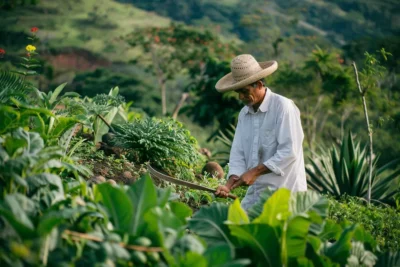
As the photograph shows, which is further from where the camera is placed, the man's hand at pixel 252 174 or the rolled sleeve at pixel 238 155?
the rolled sleeve at pixel 238 155

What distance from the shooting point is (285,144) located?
4516 mm

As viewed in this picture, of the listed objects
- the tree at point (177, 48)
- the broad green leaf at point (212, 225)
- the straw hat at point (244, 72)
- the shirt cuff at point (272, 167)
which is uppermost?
the straw hat at point (244, 72)

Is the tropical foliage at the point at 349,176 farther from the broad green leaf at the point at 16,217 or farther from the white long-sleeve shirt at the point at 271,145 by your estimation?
the broad green leaf at the point at 16,217

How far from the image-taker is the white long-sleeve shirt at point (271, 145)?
4.51 m

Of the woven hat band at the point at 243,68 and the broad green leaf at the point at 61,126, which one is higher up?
the woven hat band at the point at 243,68

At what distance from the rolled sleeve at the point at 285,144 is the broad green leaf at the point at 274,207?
1.08 meters

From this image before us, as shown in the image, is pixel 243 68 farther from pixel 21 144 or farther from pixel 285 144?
pixel 21 144

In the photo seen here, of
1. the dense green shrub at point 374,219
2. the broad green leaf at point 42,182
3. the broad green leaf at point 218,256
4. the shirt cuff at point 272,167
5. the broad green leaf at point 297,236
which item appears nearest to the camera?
the broad green leaf at point 218,256

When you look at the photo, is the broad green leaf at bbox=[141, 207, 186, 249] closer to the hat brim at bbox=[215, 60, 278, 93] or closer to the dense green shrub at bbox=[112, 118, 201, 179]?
the hat brim at bbox=[215, 60, 278, 93]

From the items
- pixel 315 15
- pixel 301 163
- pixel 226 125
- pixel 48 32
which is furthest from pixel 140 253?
pixel 315 15

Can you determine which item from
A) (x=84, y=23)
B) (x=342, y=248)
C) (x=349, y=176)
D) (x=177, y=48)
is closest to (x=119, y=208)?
(x=342, y=248)

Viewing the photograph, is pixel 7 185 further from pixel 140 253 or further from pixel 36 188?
pixel 140 253

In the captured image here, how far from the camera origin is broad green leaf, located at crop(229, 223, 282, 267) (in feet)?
10.8

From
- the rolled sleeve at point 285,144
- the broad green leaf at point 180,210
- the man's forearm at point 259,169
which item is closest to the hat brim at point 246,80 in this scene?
the rolled sleeve at point 285,144
